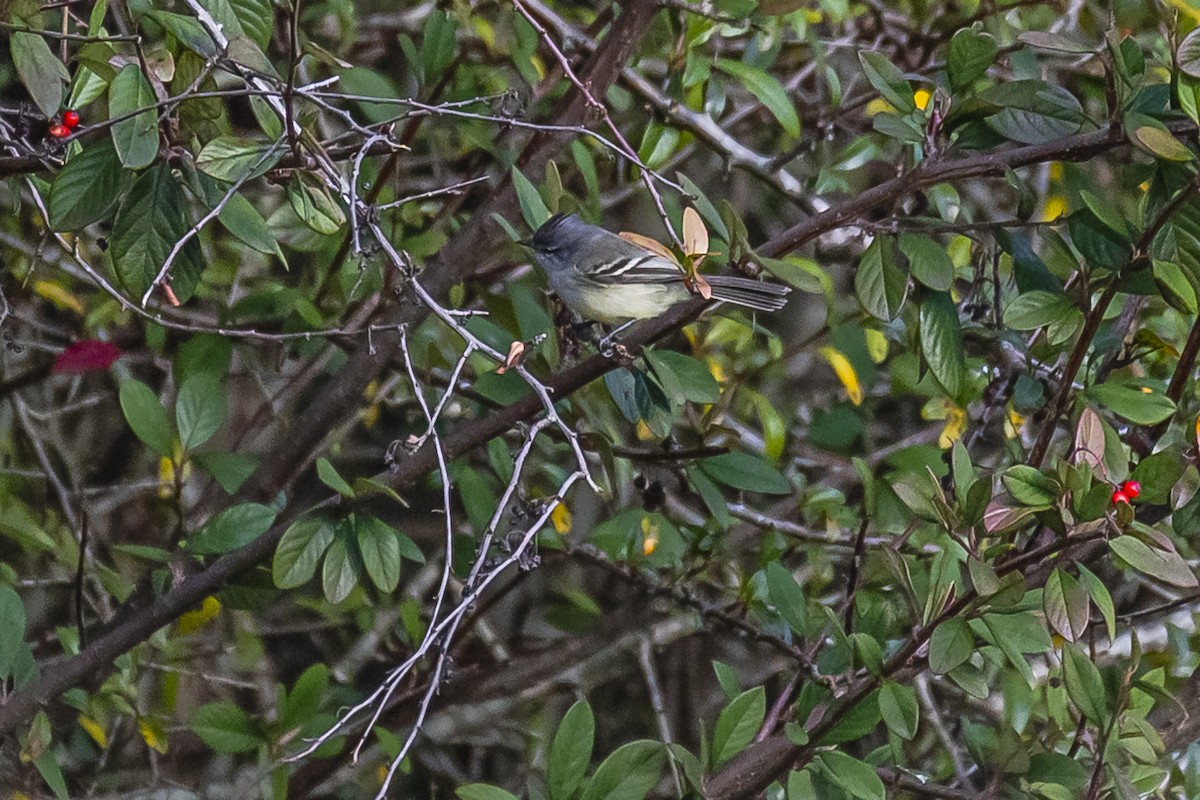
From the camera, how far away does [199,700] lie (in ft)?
12.2

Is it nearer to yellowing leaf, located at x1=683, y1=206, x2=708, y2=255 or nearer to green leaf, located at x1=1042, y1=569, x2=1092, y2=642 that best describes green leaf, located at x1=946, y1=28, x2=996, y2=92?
yellowing leaf, located at x1=683, y1=206, x2=708, y2=255

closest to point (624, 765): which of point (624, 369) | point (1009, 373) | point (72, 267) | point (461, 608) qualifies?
point (461, 608)

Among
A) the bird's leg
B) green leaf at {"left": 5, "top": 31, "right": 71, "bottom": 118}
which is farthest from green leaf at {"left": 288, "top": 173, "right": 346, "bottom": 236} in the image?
the bird's leg

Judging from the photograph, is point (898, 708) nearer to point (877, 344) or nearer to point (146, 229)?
point (146, 229)

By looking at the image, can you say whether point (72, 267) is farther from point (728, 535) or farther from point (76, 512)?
point (728, 535)

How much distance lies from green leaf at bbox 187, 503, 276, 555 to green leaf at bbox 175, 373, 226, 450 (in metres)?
0.23

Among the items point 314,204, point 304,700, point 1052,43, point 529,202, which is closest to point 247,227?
point 314,204

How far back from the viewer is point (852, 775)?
5.72 ft

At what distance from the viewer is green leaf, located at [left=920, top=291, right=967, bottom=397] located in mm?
1951

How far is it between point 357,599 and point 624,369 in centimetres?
110

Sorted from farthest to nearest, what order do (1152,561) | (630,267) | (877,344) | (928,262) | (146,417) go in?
(630,267), (877,344), (146,417), (928,262), (1152,561)

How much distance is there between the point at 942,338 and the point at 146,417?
56.8 inches

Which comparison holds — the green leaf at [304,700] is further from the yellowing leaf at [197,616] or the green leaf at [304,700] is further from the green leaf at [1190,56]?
the green leaf at [1190,56]

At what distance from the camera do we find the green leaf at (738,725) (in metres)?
1.87
